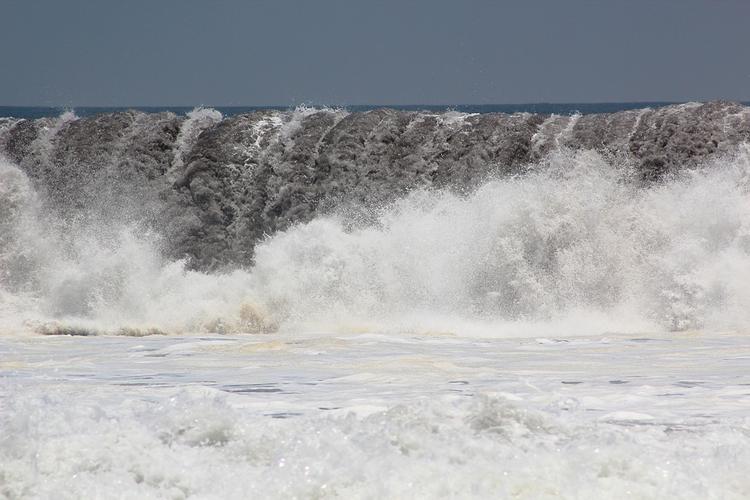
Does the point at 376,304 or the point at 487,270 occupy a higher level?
the point at 487,270

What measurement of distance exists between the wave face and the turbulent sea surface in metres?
0.03

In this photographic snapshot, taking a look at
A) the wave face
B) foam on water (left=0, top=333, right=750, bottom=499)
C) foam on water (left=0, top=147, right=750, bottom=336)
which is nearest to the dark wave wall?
the wave face

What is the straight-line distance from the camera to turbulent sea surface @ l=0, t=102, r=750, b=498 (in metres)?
5.22

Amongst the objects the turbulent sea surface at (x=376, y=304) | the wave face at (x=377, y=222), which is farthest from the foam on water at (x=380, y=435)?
the wave face at (x=377, y=222)

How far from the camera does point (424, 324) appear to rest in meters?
11.9

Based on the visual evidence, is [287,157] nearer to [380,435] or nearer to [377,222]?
[377,222]

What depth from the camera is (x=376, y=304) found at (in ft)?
41.6

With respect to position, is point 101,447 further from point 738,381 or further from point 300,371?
point 738,381

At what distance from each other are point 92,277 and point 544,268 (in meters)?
5.48

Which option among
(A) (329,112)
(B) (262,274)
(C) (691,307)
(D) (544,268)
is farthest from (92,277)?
(C) (691,307)

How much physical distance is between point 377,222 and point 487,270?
5.90 ft

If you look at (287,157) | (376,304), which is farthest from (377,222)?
(287,157)

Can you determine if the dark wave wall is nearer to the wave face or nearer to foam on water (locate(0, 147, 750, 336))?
the wave face

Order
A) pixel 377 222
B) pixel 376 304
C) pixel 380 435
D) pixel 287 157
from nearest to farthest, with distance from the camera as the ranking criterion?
pixel 380 435 → pixel 376 304 → pixel 377 222 → pixel 287 157
